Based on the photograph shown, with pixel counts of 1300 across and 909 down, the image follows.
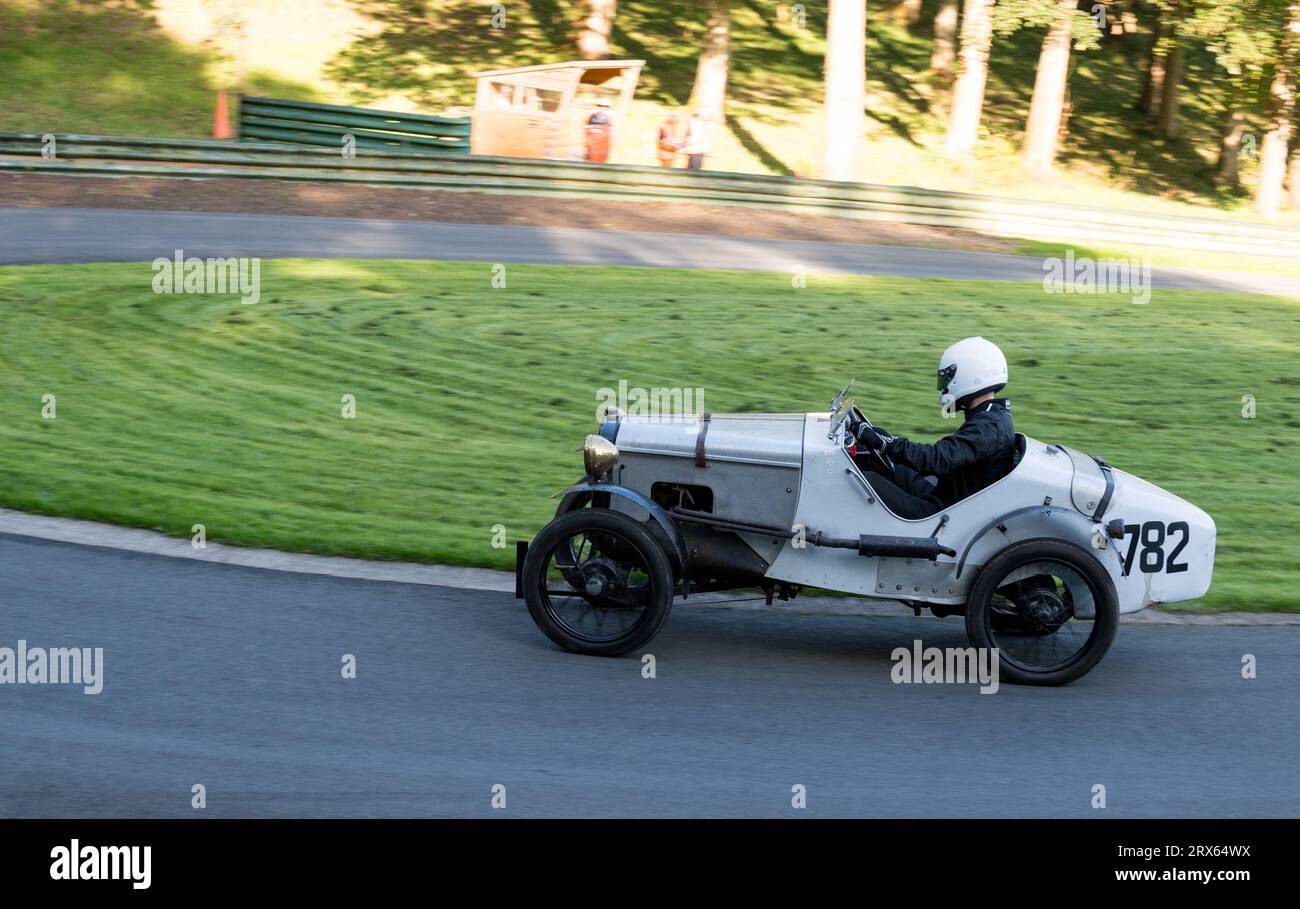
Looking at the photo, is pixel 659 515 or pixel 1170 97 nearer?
pixel 659 515

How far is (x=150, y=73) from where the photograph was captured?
105 ft

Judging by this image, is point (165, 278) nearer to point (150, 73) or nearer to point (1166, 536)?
point (1166, 536)

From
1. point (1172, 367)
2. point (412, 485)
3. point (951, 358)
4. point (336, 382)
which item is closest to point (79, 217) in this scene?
point (336, 382)

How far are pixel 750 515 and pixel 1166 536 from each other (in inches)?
80.4

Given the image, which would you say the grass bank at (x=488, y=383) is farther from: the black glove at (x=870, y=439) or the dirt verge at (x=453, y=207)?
the dirt verge at (x=453, y=207)

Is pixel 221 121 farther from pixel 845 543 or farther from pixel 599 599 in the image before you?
pixel 845 543

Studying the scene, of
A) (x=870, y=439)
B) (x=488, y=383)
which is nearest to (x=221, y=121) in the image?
(x=488, y=383)

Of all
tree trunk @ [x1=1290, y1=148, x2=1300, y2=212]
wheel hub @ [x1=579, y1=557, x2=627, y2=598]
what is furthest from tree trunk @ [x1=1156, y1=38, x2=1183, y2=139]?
wheel hub @ [x1=579, y1=557, x2=627, y2=598]

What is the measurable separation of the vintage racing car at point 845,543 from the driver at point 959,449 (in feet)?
0.37

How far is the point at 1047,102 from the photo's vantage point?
33.6 metres

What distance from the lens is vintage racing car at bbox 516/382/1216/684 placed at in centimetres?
672

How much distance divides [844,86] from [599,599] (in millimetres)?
23600

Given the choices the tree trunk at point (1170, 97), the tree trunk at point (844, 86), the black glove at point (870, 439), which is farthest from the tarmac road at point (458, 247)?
the tree trunk at point (1170, 97)

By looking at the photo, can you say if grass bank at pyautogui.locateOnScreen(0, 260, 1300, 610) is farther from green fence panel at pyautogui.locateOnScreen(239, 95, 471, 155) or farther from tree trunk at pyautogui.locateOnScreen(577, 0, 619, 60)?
tree trunk at pyautogui.locateOnScreen(577, 0, 619, 60)
